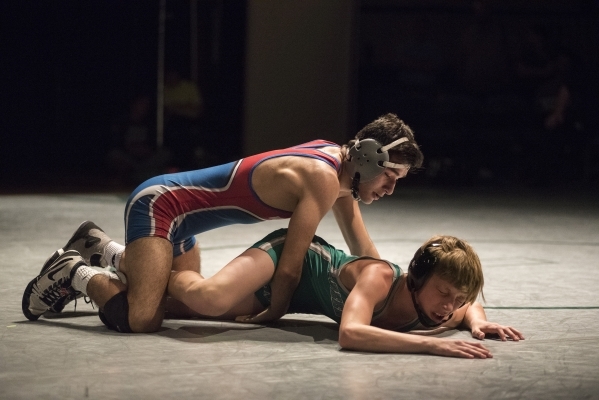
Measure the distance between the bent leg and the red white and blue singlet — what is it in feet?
0.65

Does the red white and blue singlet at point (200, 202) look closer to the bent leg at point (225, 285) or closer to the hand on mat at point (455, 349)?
the bent leg at point (225, 285)

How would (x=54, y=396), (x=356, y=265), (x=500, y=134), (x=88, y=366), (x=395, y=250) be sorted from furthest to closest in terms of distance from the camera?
(x=500, y=134), (x=395, y=250), (x=356, y=265), (x=88, y=366), (x=54, y=396)

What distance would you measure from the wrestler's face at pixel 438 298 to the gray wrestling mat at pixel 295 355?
7.7 inches

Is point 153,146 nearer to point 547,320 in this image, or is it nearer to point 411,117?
point 411,117

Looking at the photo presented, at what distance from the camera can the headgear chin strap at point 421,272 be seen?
3262 mm

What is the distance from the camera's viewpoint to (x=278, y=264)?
3.58m

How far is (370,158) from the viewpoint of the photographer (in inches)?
144

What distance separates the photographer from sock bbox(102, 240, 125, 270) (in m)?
3.98

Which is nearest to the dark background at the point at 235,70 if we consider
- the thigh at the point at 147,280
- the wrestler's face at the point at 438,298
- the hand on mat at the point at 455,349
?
the thigh at the point at 147,280

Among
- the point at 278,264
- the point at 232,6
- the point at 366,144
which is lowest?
the point at 278,264

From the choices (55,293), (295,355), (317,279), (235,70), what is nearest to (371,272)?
(317,279)

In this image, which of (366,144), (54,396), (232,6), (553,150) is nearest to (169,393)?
(54,396)

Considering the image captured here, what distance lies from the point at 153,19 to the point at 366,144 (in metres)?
7.76

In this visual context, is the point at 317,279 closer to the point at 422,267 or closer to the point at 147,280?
the point at 422,267
